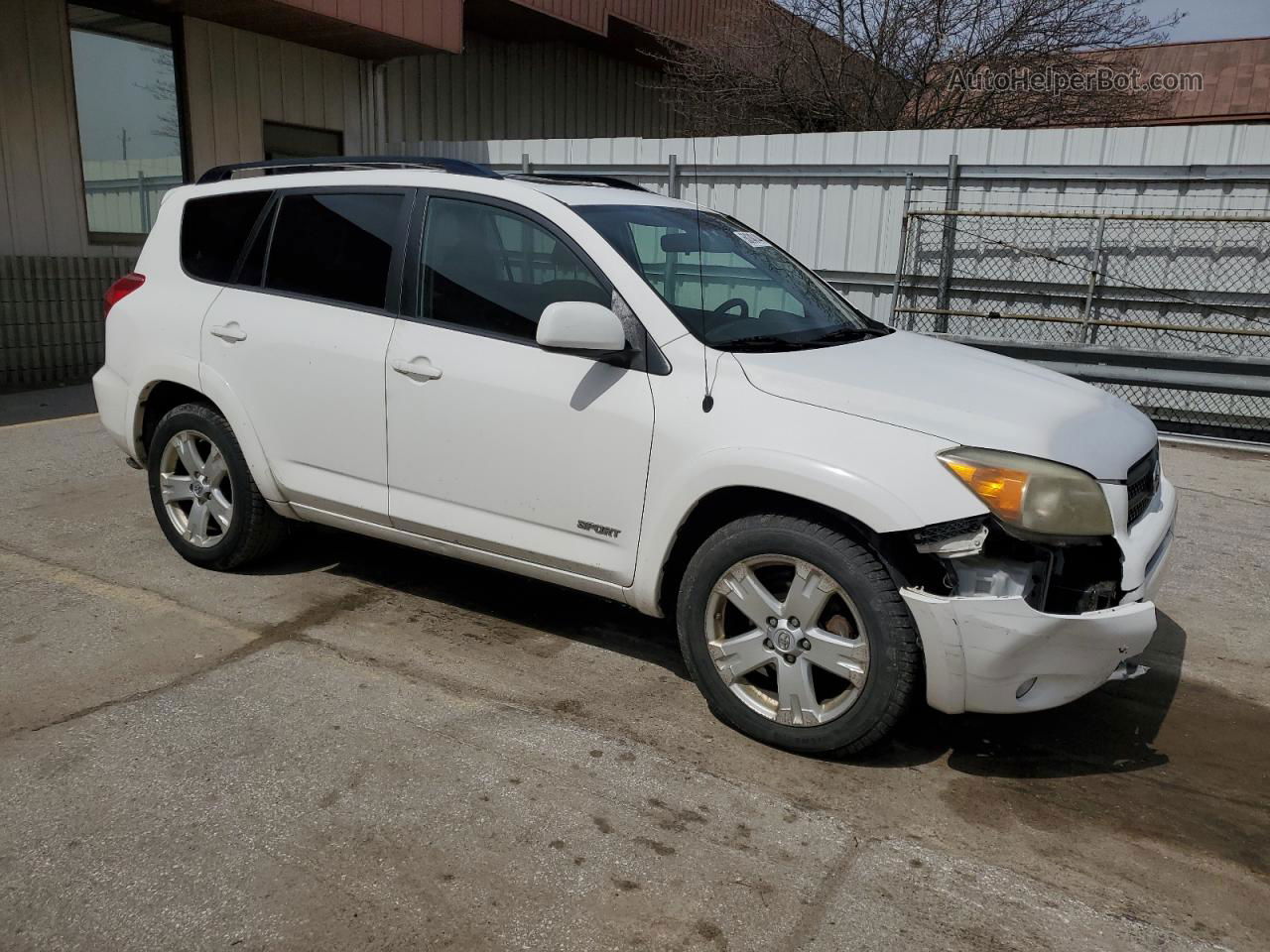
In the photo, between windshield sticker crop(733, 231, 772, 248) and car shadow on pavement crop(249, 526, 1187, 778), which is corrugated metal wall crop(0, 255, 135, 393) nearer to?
car shadow on pavement crop(249, 526, 1187, 778)

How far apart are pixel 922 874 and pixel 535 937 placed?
3.46 feet

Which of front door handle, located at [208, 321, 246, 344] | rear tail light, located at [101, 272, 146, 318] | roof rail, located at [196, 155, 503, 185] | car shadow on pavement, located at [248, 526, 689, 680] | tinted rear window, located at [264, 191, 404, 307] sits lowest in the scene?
car shadow on pavement, located at [248, 526, 689, 680]

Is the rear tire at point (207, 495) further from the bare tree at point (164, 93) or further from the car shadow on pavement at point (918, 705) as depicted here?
the bare tree at point (164, 93)

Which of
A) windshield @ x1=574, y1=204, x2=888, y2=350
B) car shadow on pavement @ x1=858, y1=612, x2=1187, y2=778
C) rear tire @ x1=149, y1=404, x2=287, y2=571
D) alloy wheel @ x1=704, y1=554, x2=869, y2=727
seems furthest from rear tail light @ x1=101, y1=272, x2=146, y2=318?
car shadow on pavement @ x1=858, y1=612, x2=1187, y2=778

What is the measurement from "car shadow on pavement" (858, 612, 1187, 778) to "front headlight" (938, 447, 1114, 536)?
87 cm

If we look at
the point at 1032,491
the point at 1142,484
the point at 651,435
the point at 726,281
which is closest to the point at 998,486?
the point at 1032,491

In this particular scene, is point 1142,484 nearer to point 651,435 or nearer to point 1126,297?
point 651,435

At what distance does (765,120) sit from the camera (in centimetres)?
1512

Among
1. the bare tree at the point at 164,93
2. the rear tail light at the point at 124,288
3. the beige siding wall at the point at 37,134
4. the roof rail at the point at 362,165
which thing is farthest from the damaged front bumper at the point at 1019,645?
the bare tree at the point at 164,93

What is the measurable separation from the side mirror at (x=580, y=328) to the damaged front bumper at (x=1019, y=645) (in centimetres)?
126

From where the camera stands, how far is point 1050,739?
3.62 m

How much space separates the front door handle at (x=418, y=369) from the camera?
154 inches

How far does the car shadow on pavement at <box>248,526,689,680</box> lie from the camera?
14.3 ft

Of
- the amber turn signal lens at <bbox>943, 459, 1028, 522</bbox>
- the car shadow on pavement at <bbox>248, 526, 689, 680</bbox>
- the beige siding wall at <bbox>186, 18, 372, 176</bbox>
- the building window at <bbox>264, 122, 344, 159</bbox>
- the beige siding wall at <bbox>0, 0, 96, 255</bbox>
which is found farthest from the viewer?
the building window at <bbox>264, 122, 344, 159</bbox>
